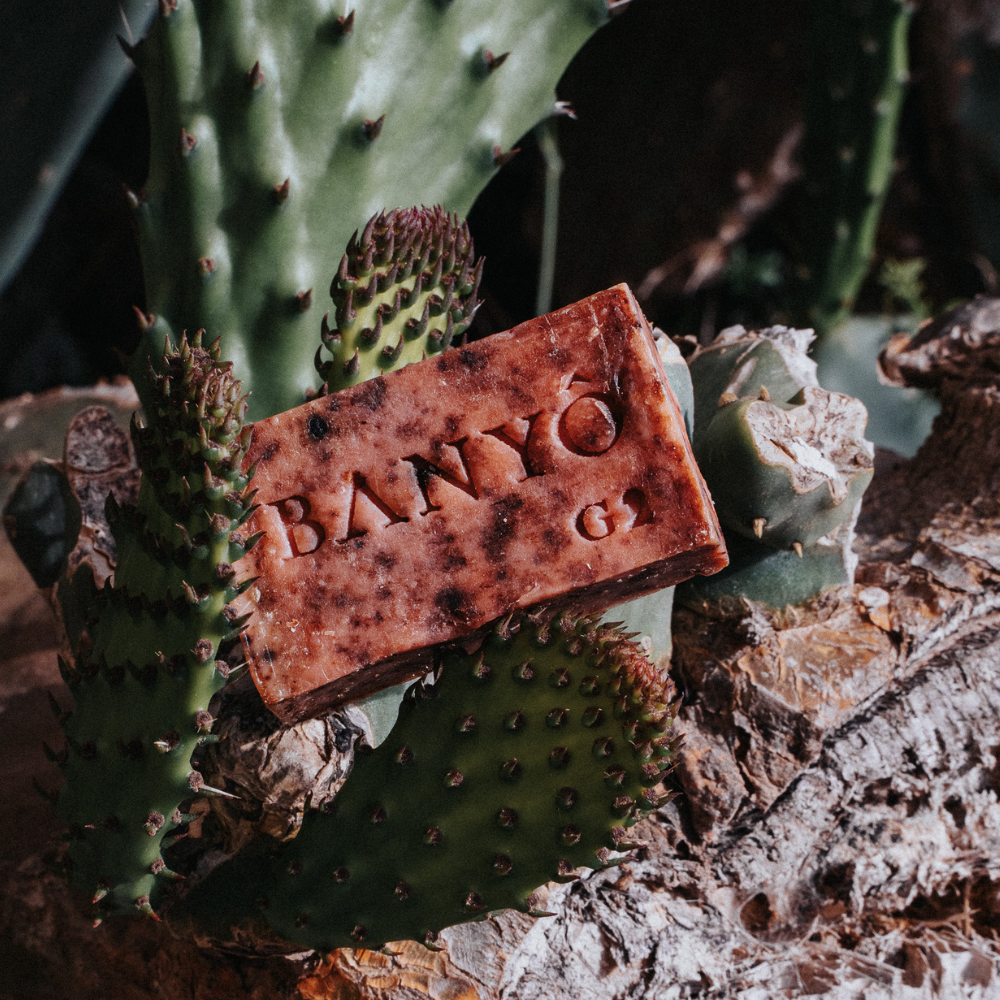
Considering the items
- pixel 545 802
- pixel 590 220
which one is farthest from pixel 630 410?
pixel 590 220

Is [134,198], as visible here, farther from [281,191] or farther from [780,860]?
[780,860]

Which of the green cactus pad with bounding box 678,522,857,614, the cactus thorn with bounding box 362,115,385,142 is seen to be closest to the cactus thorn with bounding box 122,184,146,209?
the cactus thorn with bounding box 362,115,385,142

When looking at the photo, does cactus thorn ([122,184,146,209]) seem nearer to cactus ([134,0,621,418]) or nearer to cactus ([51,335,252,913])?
cactus ([134,0,621,418])

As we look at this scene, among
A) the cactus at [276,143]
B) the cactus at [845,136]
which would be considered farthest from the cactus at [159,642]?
the cactus at [845,136]

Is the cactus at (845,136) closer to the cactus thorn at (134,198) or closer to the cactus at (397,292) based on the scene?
the cactus at (397,292)

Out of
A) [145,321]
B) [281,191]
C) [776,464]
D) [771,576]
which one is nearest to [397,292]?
[281,191]
